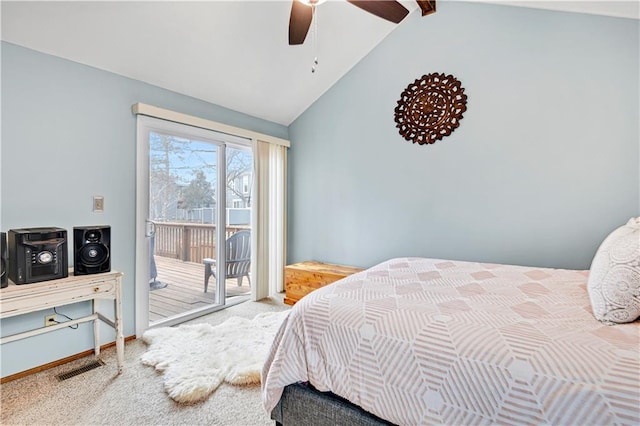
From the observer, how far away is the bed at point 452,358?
0.86 metres

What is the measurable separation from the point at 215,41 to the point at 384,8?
1.46 meters

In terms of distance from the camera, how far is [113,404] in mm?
1794

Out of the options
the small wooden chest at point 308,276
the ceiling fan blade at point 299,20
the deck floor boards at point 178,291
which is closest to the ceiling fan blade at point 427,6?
the ceiling fan blade at point 299,20

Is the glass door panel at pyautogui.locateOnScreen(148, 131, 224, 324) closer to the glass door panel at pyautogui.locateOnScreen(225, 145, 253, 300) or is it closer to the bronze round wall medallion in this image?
the glass door panel at pyautogui.locateOnScreen(225, 145, 253, 300)

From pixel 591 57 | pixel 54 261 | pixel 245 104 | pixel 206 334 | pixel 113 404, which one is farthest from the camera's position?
pixel 245 104

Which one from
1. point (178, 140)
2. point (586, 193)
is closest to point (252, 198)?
point (178, 140)

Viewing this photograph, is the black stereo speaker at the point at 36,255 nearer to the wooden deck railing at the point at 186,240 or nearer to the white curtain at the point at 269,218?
the wooden deck railing at the point at 186,240

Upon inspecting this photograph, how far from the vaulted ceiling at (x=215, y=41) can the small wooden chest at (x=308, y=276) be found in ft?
6.56

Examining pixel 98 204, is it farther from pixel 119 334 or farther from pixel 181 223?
pixel 119 334

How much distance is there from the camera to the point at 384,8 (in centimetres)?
211

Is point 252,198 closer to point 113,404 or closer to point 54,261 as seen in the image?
point 54,261

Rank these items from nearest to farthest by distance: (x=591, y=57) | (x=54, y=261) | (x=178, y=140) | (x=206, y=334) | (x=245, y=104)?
1. (x=54, y=261)
2. (x=591, y=57)
3. (x=206, y=334)
4. (x=178, y=140)
5. (x=245, y=104)

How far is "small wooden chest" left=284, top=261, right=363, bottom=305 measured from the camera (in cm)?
327

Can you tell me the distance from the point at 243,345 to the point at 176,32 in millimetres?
2595
